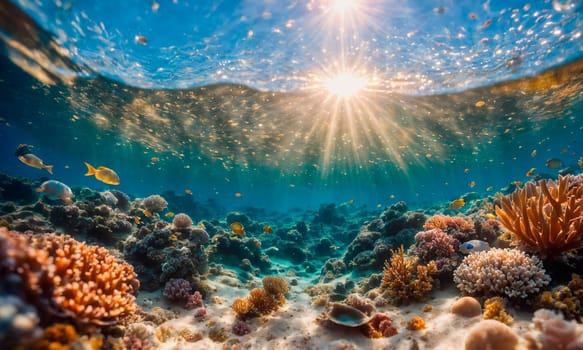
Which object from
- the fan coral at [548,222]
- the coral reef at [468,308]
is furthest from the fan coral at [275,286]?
the fan coral at [548,222]

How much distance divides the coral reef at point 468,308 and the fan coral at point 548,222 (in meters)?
1.86

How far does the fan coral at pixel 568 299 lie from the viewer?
4.14 m

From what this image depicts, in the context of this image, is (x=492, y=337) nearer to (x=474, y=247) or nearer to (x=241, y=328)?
(x=474, y=247)

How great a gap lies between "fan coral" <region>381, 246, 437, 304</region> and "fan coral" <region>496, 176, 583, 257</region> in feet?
6.53

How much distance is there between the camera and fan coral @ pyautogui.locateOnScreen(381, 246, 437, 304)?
6.37 m

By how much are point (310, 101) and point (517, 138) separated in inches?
1188

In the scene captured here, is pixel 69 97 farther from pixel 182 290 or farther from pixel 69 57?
pixel 182 290

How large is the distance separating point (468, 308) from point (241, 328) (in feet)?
15.3

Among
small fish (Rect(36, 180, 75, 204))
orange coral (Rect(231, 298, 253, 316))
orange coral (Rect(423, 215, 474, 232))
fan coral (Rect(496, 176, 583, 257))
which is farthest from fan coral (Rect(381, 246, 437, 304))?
small fish (Rect(36, 180, 75, 204))

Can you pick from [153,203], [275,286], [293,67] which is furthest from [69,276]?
[293,67]

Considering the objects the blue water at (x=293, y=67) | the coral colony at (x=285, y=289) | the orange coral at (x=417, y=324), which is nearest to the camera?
the coral colony at (x=285, y=289)

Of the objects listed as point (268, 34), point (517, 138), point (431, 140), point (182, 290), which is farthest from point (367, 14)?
point (517, 138)

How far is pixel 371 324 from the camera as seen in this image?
5484 mm

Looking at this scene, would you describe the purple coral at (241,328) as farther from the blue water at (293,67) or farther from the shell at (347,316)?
the blue water at (293,67)
